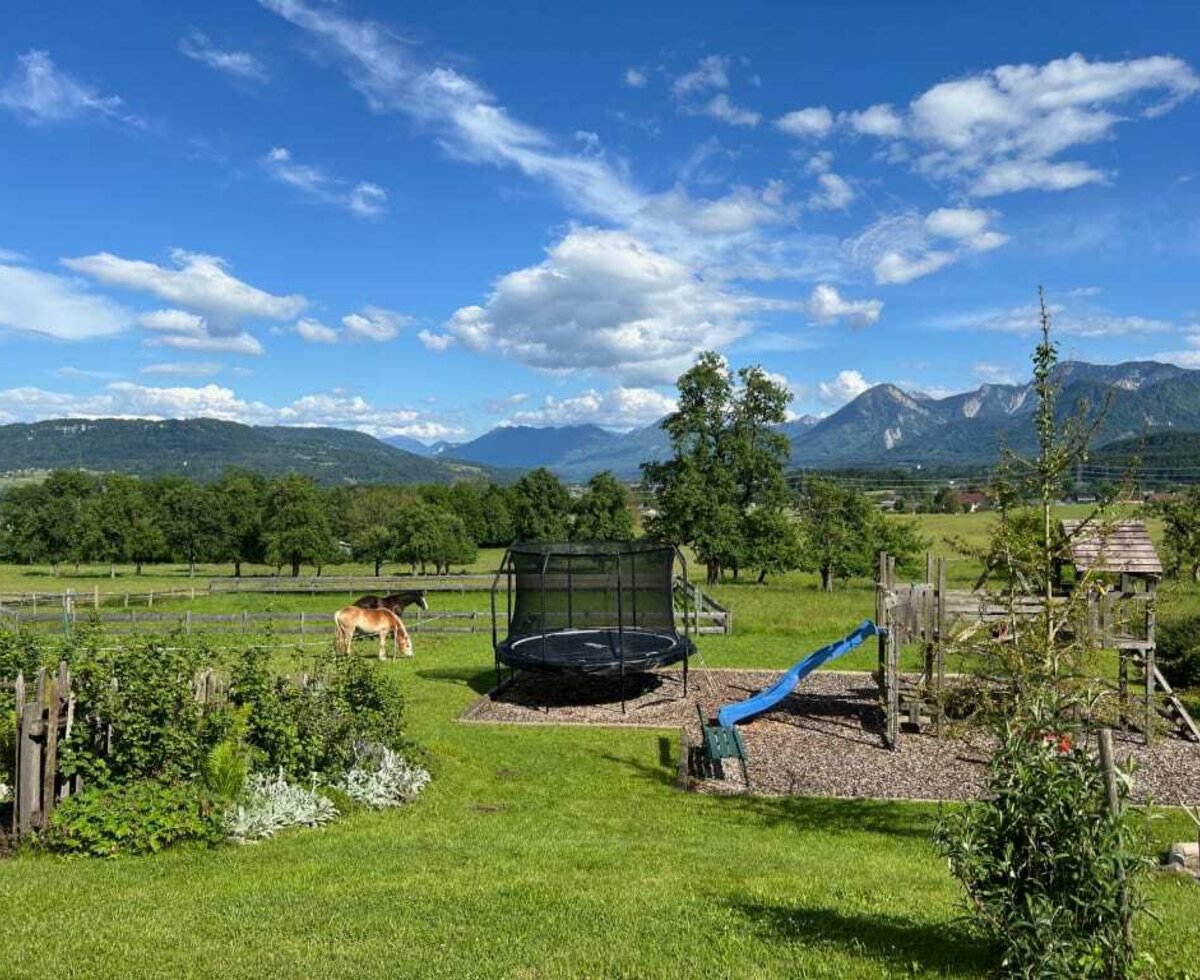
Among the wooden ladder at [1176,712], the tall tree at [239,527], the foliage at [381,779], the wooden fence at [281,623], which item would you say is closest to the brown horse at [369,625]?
the wooden fence at [281,623]

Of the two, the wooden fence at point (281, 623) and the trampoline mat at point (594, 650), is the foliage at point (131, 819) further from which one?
the wooden fence at point (281, 623)

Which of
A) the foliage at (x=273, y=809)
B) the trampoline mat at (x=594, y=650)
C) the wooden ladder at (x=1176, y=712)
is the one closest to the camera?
the foliage at (x=273, y=809)

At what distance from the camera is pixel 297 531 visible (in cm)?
5197

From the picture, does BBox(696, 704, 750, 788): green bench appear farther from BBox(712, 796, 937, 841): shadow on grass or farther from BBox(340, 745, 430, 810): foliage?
BBox(340, 745, 430, 810): foliage

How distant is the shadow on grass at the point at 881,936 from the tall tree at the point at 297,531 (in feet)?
164

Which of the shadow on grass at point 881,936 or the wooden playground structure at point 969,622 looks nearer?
the shadow on grass at point 881,936

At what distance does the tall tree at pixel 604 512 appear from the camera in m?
55.8

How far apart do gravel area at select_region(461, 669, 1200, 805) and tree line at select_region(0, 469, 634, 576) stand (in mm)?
37373

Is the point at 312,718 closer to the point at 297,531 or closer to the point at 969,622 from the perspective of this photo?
the point at 969,622

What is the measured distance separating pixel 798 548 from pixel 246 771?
35429 millimetres

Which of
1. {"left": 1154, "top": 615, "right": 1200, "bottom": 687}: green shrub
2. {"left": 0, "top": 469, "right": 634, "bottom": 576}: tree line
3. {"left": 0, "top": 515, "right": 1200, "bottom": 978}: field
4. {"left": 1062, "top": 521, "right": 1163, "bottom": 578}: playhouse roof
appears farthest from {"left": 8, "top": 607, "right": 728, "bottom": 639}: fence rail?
{"left": 0, "top": 469, "right": 634, "bottom": 576}: tree line

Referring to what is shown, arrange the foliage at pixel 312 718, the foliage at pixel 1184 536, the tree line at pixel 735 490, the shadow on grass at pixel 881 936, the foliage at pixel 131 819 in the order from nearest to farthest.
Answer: the shadow on grass at pixel 881 936, the foliage at pixel 131 819, the foliage at pixel 312 718, the foliage at pixel 1184 536, the tree line at pixel 735 490

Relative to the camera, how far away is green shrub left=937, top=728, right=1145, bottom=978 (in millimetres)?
4074

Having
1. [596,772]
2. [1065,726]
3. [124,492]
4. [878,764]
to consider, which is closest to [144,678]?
[596,772]
